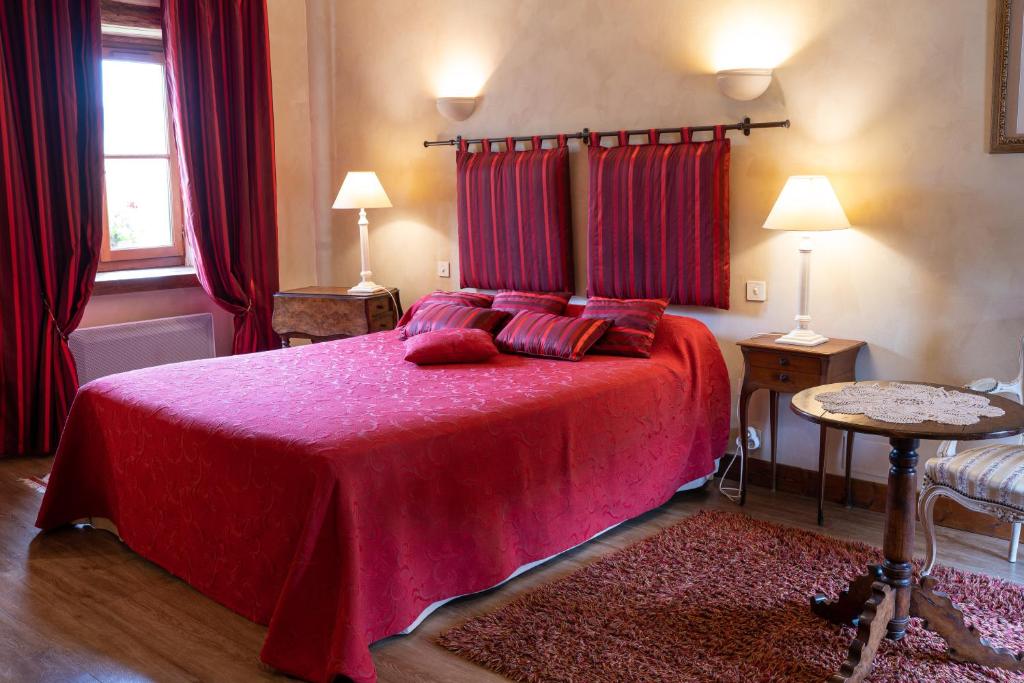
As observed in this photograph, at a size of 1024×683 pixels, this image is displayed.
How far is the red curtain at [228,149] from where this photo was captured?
5250mm

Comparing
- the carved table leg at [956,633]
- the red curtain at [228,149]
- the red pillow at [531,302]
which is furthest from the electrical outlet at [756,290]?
the red curtain at [228,149]

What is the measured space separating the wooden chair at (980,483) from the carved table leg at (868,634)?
1.47ft

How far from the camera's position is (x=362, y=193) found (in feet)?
17.1

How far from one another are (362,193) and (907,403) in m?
3.31

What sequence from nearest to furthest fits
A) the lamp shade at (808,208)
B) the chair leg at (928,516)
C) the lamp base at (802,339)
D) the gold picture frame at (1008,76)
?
1. the chair leg at (928,516)
2. the gold picture frame at (1008,76)
3. the lamp shade at (808,208)
4. the lamp base at (802,339)

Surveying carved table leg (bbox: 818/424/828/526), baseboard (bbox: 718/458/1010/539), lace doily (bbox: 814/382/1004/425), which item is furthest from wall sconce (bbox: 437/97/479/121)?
lace doily (bbox: 814/382/1004/425)

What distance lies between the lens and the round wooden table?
2.50 m

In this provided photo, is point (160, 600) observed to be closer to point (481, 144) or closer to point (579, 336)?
point (579, 336)

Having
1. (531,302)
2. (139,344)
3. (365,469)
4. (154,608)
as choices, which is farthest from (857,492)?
→ (139,344)

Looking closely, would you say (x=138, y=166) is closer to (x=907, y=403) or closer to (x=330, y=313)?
(x=330, y=313)

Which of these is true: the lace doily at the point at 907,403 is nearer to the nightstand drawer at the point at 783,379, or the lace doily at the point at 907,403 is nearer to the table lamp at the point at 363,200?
the nightstand drawer at the point at 783,379

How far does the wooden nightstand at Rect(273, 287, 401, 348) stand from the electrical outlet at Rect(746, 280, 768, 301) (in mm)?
2076

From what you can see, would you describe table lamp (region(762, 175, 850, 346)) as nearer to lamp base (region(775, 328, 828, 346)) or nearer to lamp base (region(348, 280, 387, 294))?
lamp base (region(775, 328, 828, 346))

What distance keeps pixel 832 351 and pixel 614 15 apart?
1.90m
